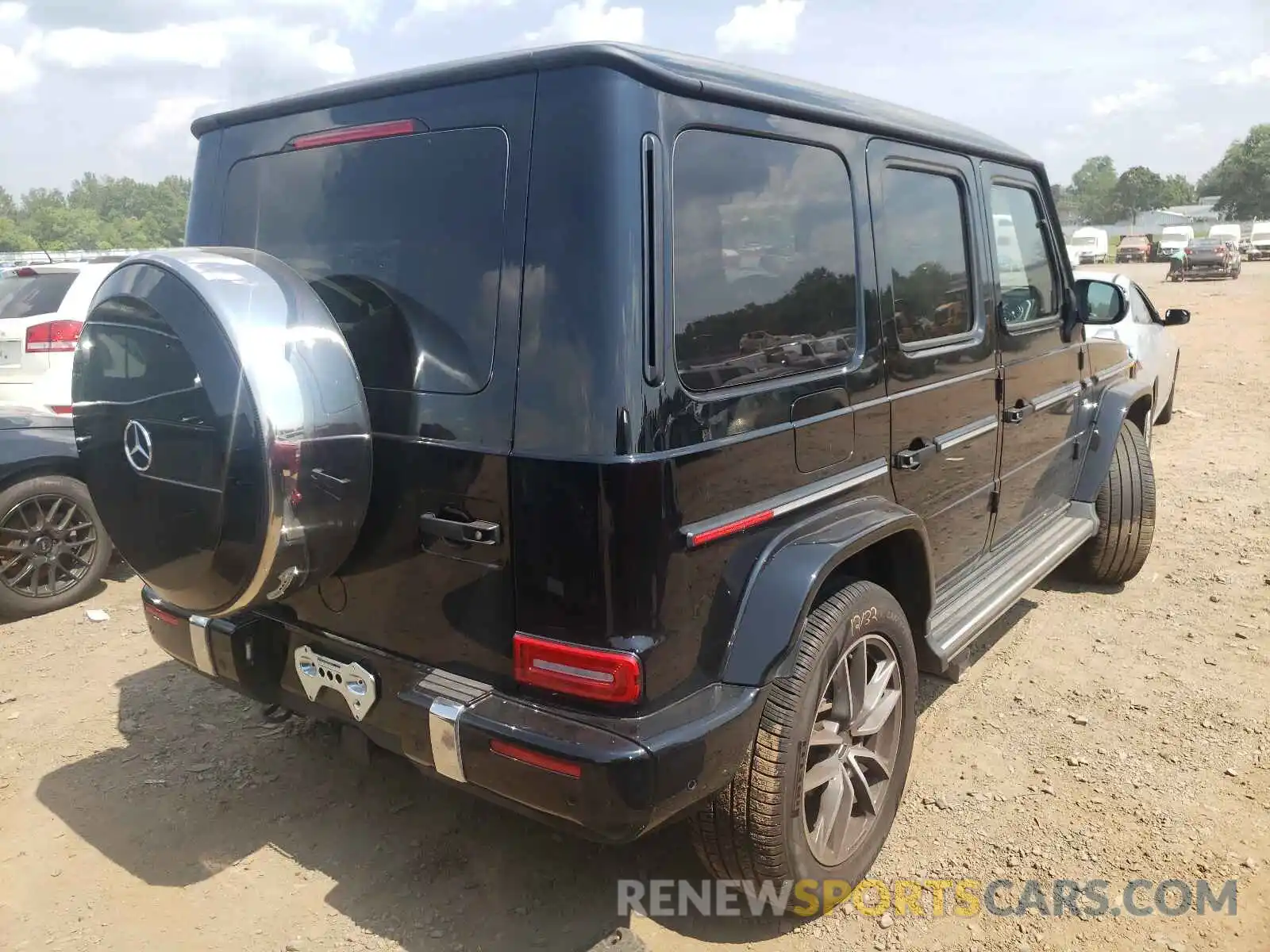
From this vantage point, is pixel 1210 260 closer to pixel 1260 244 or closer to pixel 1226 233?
pixel 1226 233

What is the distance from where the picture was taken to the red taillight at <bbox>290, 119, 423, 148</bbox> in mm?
2238

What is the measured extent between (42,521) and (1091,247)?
5038 centimetres

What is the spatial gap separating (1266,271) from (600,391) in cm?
4286

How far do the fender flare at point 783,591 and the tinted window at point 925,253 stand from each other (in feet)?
2.61

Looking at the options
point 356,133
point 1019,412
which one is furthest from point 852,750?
point 356,133

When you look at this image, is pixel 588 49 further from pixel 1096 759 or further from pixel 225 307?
pixel 1096 759

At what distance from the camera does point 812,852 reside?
8.05 ft

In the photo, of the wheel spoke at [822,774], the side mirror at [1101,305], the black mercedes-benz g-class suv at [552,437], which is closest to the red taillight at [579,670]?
the black mercedes-benz g-class suv at [552,437]

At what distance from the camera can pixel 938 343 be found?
306cm

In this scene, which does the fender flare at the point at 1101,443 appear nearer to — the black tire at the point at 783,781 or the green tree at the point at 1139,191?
the black tire at the point at 783,781

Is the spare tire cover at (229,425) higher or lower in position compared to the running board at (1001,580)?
higher

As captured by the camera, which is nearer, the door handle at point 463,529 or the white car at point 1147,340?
the door handle at point 463,529

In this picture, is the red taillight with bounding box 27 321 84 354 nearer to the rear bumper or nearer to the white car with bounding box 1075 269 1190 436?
the rear bumper

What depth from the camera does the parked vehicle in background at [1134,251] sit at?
47.1m
